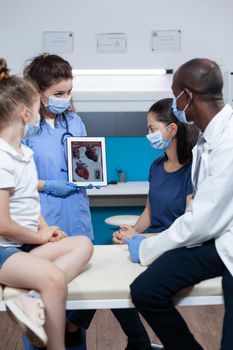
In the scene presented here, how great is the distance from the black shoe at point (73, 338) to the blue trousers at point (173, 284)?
1.63ft

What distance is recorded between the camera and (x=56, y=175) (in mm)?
2014

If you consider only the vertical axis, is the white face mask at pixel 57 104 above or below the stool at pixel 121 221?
above

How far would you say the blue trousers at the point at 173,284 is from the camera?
1.34 metres

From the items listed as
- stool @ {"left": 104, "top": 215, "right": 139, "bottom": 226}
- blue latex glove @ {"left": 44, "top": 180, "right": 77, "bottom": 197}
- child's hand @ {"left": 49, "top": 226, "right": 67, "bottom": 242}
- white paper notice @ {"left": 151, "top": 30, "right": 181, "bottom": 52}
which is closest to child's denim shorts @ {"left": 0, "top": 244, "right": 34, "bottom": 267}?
child's hand @ {"left": 49, "top": 226, "right": 67, "bottom": 242}

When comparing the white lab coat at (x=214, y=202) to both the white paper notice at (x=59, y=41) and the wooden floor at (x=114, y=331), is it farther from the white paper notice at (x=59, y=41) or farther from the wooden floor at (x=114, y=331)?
the white paper notice at (x=59, y=41)

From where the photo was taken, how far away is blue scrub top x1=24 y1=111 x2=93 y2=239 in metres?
1.99

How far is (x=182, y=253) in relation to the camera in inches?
54.9

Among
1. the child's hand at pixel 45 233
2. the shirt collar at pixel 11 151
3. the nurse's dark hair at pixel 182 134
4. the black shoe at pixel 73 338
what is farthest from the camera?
the nurse's dark hair at pixel 182 134

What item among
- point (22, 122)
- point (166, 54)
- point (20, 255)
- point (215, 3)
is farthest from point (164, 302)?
point (215, 3)

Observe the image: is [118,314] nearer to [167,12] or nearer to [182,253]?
[182,253]

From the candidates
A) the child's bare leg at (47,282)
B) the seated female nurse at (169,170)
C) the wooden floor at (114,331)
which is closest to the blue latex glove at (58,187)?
the seated female nurse at (169,170)

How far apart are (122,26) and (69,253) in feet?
9.05

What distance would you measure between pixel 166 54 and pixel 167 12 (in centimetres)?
34

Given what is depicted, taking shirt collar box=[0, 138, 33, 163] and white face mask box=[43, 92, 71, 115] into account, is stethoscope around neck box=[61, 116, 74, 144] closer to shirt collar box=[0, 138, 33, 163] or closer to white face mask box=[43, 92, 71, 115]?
white face mask box=[43, 92, 71, 115]
